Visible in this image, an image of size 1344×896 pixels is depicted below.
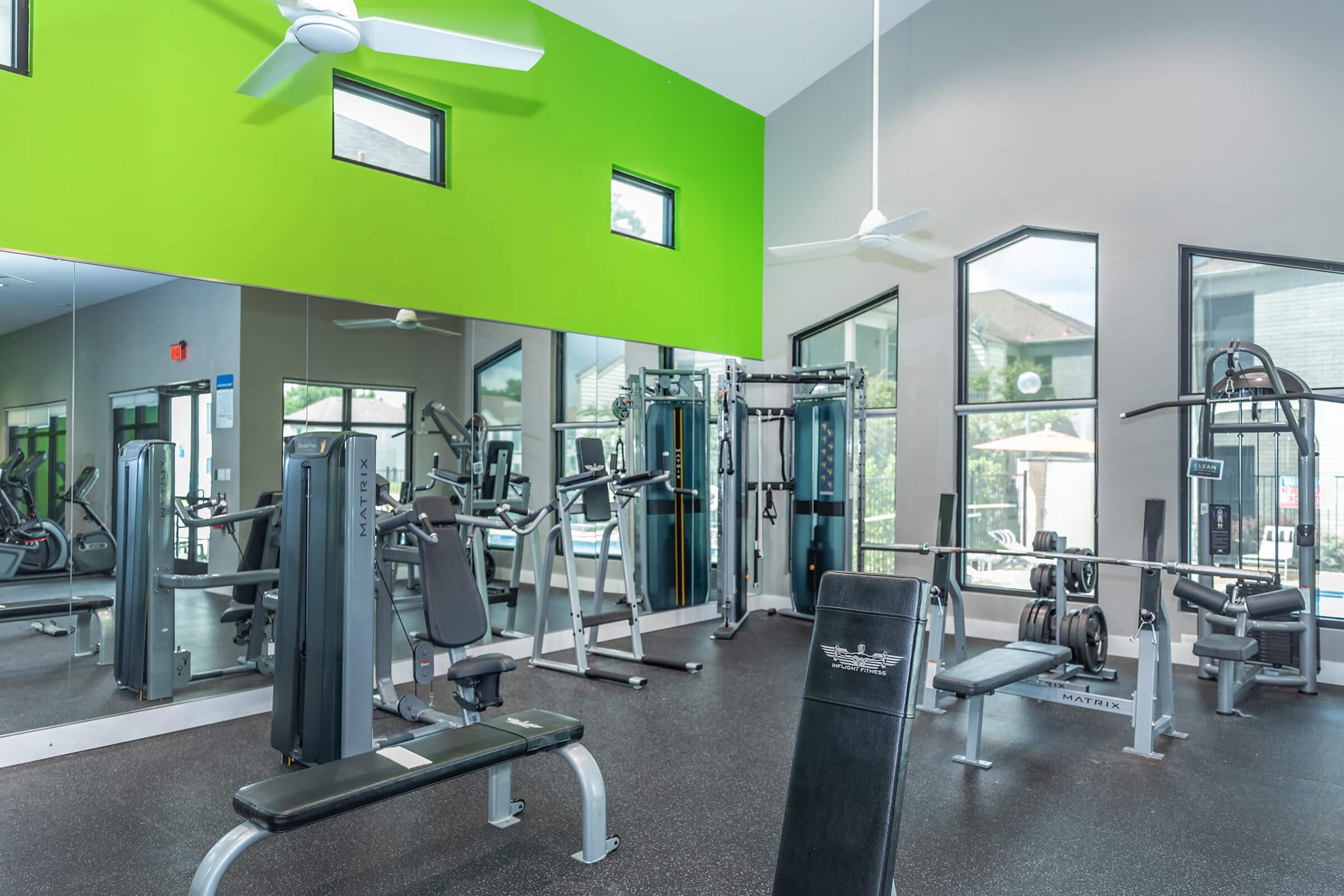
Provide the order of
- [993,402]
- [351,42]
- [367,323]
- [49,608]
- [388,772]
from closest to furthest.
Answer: [388,772]
[351,42]
[49,608]
[367,323]
[993,402]

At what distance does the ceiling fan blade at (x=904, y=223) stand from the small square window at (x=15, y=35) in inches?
168

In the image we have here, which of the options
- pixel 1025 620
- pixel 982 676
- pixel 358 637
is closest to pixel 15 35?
pixel 358 637

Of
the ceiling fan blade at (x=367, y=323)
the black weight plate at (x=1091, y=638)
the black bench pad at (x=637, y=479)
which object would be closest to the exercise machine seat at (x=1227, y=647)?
the black weight plate at (x=1091, y=638)

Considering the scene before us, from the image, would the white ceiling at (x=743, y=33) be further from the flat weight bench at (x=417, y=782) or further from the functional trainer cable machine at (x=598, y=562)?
the flat weight bench at (x=417, y=782)

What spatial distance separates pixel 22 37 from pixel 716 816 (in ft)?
13.5

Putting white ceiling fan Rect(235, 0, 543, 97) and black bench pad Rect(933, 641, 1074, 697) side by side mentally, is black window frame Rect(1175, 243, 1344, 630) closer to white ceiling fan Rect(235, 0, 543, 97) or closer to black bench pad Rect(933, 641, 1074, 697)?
black bench pad Rect(933, 641, 1074, 697)

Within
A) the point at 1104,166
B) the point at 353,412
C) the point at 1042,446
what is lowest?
the point at 1042,446

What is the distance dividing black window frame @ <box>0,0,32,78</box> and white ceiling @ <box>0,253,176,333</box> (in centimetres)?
76

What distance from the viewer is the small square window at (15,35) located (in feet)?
11.5

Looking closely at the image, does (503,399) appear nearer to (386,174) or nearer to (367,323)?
(367,323)

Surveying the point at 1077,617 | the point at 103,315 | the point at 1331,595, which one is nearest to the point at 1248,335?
the point at 1331,595

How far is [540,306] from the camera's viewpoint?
18.4 feet

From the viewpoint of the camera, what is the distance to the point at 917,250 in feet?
19.2

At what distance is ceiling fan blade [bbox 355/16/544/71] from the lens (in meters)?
3.40
